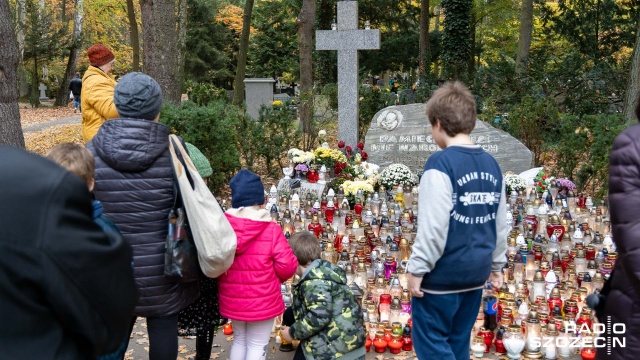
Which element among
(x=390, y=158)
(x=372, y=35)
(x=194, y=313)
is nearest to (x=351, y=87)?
(x=372, y=35)

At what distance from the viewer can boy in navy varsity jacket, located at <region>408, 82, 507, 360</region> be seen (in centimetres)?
311

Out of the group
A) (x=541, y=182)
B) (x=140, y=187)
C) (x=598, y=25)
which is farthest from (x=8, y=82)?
(x=598, y=25)

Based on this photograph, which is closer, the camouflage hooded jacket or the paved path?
the camouflage hooded jacket

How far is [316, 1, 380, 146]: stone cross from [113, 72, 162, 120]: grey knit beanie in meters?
7.73

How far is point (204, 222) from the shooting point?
11.1 feet

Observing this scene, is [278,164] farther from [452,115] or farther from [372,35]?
[452,115]

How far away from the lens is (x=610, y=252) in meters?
6.01

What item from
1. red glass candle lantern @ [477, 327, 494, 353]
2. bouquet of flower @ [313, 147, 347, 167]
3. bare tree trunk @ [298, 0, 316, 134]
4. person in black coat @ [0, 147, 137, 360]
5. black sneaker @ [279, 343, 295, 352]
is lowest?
black sneaker @ [279, 343, 295, 352]

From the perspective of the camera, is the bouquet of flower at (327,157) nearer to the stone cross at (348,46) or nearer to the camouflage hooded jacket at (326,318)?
the stone cross at (348,46)

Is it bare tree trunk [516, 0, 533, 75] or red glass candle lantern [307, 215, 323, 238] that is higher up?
bare tree trunk [516, 0, 533, 75]

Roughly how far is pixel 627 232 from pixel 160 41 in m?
8.77

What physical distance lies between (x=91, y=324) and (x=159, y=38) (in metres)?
8.89

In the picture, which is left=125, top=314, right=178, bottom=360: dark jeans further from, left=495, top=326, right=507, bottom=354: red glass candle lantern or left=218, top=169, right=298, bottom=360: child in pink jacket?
left=495, top=326, right=507, bottom=354: red glass candle lantern

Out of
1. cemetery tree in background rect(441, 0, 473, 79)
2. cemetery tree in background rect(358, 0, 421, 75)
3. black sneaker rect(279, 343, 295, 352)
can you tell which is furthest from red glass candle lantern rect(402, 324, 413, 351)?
cemetery tree in background rect(358, 0, 421, 75)
